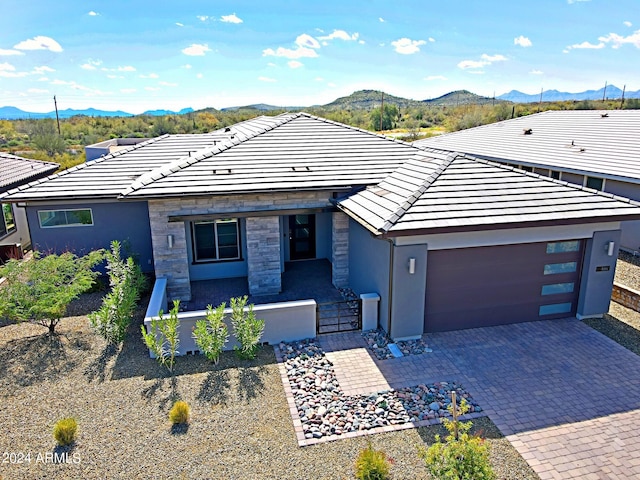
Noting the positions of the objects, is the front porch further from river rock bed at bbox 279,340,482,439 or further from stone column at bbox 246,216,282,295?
river rock bed at bbox 279,340,482,439

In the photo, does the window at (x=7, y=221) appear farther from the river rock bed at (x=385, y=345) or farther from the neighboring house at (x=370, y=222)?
the river rock bed at (x=385, y=345)

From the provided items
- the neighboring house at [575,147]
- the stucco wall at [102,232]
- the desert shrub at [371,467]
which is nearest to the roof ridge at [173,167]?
the stucco wall at [102,232]

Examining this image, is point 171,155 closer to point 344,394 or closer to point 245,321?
point 245,321

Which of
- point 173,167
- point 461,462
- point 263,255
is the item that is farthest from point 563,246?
point 173,167

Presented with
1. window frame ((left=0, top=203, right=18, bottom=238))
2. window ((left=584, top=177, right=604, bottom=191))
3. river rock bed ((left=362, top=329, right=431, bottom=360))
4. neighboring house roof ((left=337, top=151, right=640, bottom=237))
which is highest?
neighboring house roof ((left=337, top=151, right=640, bottom=237))

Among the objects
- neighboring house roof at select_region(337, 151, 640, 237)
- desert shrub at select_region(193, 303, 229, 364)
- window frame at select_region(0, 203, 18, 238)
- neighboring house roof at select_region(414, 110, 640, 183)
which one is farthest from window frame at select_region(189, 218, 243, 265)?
neighboring house roof at select_region(414, 110, 640, 183)

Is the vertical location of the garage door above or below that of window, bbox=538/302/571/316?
above
